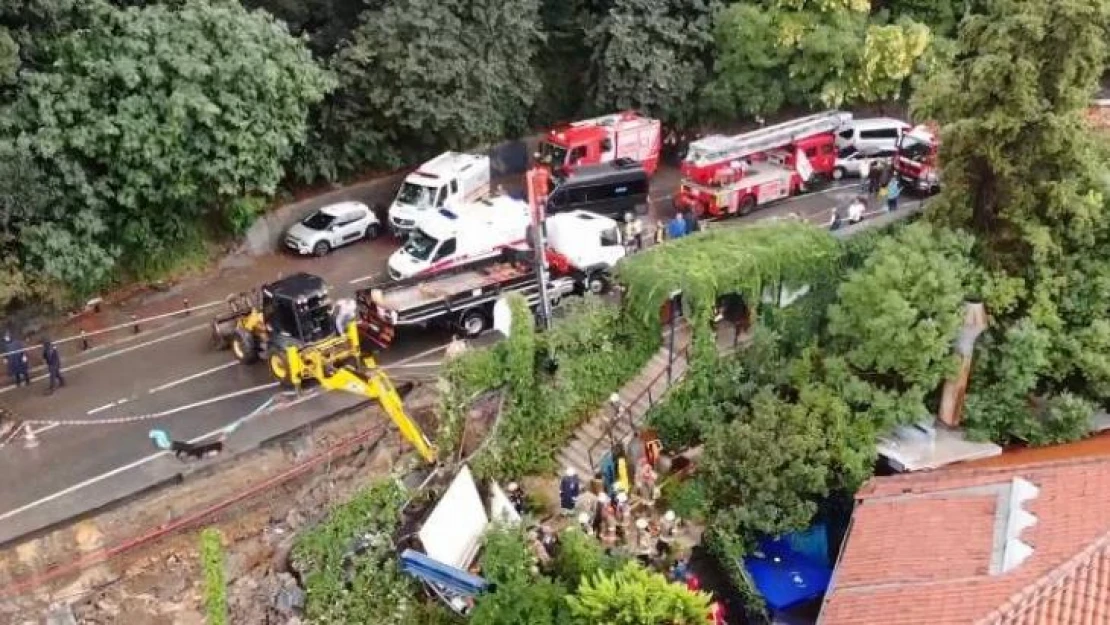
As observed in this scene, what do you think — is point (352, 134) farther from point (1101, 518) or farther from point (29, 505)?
point (1101, 518)

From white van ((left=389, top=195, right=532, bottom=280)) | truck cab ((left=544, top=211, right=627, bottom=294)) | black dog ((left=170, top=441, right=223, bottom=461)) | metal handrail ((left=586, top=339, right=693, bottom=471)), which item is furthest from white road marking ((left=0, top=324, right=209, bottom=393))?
metal handrail ((left=586, top=339, right=693, bottom=471))

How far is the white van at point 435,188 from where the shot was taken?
30.3 m

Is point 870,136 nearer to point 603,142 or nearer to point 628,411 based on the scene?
point 603,142

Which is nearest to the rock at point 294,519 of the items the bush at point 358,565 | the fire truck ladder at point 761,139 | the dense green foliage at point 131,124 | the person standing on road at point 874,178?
the bush at point 358,565

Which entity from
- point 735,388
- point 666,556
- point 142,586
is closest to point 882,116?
point 735,388

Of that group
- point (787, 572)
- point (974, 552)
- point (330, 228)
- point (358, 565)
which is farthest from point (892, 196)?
point (358, 565)

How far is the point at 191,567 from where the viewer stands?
21000 millimetres

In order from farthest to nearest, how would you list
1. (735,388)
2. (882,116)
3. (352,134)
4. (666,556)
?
(882,116) < (352,134) < (735,388) < (666,556)

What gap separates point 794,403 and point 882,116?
790 inches

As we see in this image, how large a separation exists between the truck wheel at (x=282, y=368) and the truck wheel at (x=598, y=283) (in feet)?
25.6

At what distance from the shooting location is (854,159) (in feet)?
113

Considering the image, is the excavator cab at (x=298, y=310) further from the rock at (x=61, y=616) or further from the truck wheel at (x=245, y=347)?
the rock at (x=61, y=616)

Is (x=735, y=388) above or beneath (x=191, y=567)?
above

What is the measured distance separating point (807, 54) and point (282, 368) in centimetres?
2025
